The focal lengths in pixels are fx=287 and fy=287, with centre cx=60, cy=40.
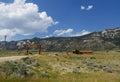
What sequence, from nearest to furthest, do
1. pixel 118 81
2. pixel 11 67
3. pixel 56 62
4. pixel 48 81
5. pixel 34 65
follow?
pixel 48 81
pixel 118 81
pixel 11 67
pixel 34 65
pixel 56 62

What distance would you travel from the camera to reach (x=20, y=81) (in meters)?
12.2

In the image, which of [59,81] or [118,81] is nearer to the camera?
[59,81]

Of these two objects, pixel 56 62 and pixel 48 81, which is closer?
pixel 48 81

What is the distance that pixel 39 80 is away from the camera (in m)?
12.8

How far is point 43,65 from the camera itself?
27.4 meters

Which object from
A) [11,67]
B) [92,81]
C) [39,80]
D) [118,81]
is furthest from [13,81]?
[11,67]

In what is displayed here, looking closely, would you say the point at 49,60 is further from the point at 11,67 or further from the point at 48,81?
the point at 48,81

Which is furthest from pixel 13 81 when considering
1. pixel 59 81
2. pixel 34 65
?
pixel 34 65

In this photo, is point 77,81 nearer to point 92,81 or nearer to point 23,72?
point 92,81

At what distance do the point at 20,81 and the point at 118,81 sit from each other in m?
5.38

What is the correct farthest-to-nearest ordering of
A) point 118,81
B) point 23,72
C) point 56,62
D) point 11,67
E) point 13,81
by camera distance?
point 56,62 → point 11,67 → point 23,72 → point 118,81 → point 13,81

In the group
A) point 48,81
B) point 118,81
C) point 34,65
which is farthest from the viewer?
point 34,65

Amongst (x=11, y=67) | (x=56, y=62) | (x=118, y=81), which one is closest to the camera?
(x=118, y=81)

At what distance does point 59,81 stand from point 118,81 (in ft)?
11.0
